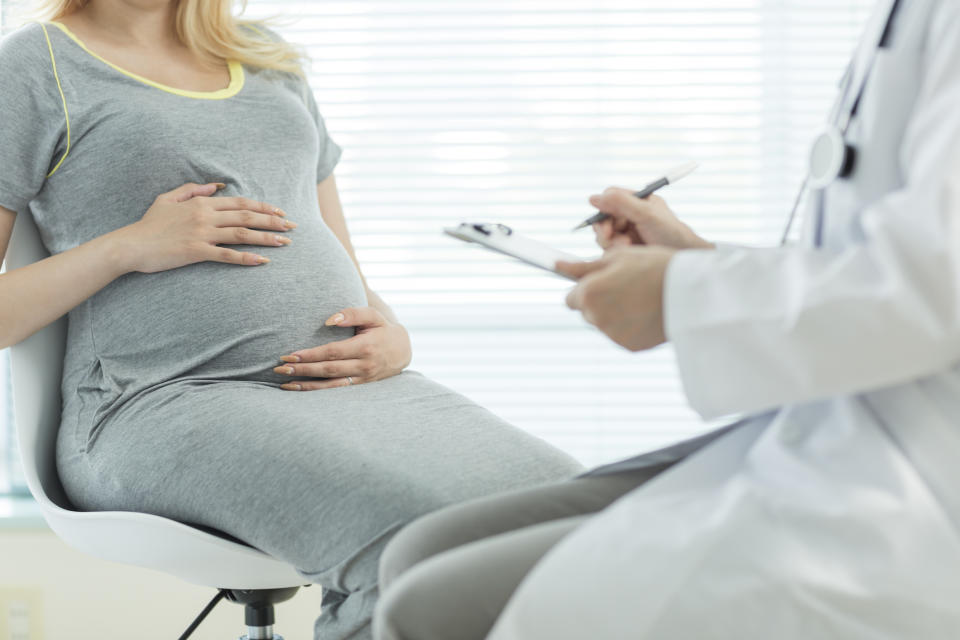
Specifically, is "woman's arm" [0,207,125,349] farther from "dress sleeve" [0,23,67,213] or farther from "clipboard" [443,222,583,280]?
"clipboard" [443,222,583,280]

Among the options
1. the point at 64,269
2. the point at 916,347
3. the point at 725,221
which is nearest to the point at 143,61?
the point at 64,269

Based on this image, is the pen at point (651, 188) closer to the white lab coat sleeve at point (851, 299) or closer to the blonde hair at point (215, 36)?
the white lab coat sleeve at point (851, 299)

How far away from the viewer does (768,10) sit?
1.98 m

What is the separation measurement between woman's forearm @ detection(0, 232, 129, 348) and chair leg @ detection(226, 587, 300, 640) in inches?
16.4

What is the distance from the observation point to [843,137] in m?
0.69

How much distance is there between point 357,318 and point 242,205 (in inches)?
8.2

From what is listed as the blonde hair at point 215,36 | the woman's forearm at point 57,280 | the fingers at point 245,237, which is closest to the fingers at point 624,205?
the fingers at point 245,237

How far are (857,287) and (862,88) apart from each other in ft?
0.67

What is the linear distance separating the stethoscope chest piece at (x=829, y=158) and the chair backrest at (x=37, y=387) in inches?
37.3

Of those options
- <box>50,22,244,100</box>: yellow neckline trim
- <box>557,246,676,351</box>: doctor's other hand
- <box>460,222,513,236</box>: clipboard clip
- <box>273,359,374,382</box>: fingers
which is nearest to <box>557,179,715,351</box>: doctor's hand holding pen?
<box>557,246,676,351</box>: doctor's other hand

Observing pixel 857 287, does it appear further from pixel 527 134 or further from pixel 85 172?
pixel 527 134

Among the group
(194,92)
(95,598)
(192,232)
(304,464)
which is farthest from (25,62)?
(95,598)

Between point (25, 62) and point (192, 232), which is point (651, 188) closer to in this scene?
point (192, 232)

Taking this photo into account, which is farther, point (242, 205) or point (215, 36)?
point (215, 36)
